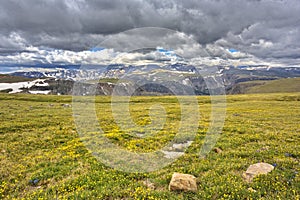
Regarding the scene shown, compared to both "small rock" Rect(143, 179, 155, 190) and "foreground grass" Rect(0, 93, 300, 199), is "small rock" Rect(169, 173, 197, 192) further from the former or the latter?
"small rock" Rect(143, 179, 155, 190)

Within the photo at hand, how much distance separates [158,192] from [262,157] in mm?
7678

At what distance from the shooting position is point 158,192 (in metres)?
8.43

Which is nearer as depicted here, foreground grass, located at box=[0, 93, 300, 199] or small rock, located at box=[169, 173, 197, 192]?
foreground grass, located at box=[0, 93, 300, 199]

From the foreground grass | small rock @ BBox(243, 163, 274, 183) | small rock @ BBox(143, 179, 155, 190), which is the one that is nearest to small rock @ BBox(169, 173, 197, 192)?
the foreground grass

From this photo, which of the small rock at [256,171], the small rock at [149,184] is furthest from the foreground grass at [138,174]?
the small rock at [256,171]

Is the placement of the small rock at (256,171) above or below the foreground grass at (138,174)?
above

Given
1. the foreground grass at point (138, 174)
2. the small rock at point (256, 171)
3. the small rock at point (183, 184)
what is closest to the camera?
the foreground grass at point (138, 174)

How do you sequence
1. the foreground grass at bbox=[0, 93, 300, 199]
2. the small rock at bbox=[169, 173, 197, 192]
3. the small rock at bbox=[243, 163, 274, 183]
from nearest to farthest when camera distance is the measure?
the foreground grass at bbox=[0, 93, 300, 199] → the small rock at bbox=[169, 173, 197, 192] → the small rock at bbox=[243, 163, 274, 183]

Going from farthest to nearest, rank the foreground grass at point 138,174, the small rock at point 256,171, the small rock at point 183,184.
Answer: the small rock at point 256,171 < the small rock at point 183,184 < the foreground grass at point 138,174

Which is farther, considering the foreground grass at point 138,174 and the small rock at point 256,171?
the small rock at point 256,171

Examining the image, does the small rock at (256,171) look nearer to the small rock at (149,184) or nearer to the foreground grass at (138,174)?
the foreground grass at (138,174)

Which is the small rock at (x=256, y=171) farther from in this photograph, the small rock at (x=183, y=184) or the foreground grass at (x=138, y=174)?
→ the small rock at (x=183, y=184)

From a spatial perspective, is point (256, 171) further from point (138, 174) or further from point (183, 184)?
point (138, 174)

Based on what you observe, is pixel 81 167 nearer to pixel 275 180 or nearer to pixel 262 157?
pixel 275 180
